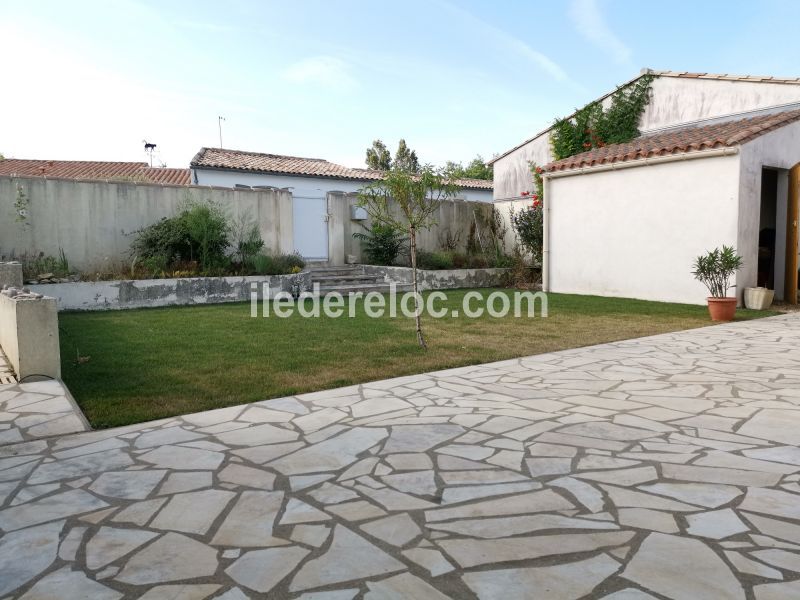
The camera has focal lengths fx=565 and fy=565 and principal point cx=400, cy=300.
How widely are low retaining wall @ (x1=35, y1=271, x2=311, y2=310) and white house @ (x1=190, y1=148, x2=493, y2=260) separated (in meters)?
3.11

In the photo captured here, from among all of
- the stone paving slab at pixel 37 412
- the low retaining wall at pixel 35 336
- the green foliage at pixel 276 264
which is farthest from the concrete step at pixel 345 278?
the stone paving slab at pixel 37 412

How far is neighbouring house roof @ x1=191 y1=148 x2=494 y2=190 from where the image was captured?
2300 centimetres

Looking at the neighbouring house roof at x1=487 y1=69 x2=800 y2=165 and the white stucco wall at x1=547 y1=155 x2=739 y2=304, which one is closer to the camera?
the white stucco wall at x1=547 y1=155 x2=739 y2=304

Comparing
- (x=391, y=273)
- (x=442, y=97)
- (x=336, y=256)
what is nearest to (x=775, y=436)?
(x=391, y=273)

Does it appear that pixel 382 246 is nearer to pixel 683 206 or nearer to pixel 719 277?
pixel 683 206

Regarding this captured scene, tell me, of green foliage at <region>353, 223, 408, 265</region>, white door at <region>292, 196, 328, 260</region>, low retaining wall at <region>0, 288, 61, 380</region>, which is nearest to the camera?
low retaining wall at <region>0, 288, 61, 380</region>

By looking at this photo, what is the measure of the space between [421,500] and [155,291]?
1084cm

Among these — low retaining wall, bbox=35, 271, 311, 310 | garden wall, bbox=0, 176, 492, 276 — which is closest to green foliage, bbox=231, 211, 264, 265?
garden wall, bbox=0, 176, 492, 276

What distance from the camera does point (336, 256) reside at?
1702cm

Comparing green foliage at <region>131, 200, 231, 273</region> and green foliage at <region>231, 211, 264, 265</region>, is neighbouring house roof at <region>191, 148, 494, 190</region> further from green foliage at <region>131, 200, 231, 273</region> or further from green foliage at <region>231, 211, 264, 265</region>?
green foliage at <region>131, 200, 231, 273</region>

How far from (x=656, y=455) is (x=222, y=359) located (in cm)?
492

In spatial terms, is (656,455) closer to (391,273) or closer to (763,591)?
(763,591)

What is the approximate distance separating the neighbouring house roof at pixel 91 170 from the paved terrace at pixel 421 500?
22.6 metres

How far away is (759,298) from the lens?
11.1m
